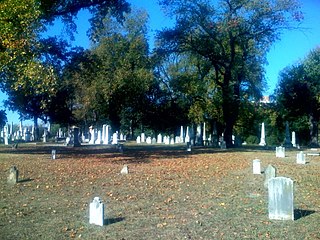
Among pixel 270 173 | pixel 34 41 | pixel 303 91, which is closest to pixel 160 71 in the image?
pixel 303 91

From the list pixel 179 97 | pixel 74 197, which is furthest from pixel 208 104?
pixel 74 197

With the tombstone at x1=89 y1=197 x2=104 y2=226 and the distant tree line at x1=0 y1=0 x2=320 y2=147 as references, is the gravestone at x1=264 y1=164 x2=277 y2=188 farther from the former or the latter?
the distant tree line at x1=0 y1=0 x2=320 y2=147

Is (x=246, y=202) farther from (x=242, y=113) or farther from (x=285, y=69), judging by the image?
(x=285, y=69)

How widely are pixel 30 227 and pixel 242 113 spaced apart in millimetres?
38533

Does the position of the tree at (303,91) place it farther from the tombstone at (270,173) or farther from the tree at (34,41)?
the tombstone at (270,173)

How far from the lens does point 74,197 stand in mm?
10469

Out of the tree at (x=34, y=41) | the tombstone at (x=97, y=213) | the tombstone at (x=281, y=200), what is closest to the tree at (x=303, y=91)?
the tree at (x=34, y=41)

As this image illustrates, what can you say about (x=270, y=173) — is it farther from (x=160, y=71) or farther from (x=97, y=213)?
(x=160, y=71)

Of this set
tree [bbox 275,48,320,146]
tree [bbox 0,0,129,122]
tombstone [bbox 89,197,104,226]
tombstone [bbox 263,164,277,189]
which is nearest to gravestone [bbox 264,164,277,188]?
tombstone [bbox 263,164,277,189]

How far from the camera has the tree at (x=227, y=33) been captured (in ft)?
107

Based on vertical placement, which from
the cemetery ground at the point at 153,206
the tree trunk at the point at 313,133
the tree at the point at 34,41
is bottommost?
the cemetery ground at the point at 153,206

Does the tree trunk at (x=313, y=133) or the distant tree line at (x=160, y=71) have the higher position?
the distant tree line at (x=160, y=71)

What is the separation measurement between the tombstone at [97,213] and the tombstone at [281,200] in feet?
10.8

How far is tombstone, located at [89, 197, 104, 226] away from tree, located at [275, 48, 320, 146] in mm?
41006
